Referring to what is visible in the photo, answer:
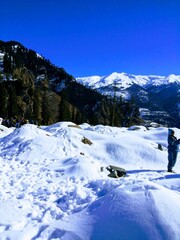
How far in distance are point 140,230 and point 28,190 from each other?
570 centimetres

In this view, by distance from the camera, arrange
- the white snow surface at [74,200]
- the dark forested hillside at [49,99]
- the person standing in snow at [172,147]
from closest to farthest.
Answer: the white snow surface at [74,200], the person standing in snow at [172,147], the dark forested hillside at [49,99]

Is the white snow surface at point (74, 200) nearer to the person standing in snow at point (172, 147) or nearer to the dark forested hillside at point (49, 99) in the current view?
the person standing in snow at point (172, 147)

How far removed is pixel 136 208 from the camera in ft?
19.9

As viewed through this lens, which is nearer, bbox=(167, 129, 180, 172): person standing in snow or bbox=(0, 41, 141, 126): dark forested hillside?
bbox=(167, 129, 180, 172): person standing in snow

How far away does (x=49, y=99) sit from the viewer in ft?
384

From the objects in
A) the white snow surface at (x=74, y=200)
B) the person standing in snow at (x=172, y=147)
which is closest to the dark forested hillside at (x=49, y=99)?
the white snow surface at (x=74, y=200)

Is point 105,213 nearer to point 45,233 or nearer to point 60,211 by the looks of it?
point 45,233

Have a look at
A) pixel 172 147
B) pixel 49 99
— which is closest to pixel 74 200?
pixel 172 147

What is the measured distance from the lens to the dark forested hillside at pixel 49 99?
3364 inches

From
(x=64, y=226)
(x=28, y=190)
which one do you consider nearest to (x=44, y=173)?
(x=28, y=190)

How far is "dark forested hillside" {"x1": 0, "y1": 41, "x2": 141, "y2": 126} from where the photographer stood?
280 feet

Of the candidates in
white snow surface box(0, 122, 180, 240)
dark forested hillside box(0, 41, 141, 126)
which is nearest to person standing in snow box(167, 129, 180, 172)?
white snow surface box(0, 122, 180, 240)

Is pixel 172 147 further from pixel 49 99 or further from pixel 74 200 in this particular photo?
pixel 49 99

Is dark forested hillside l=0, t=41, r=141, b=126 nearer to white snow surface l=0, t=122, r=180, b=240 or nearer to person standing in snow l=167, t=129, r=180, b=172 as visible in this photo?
white snow surface l=0, t=122, r=180, b=240
